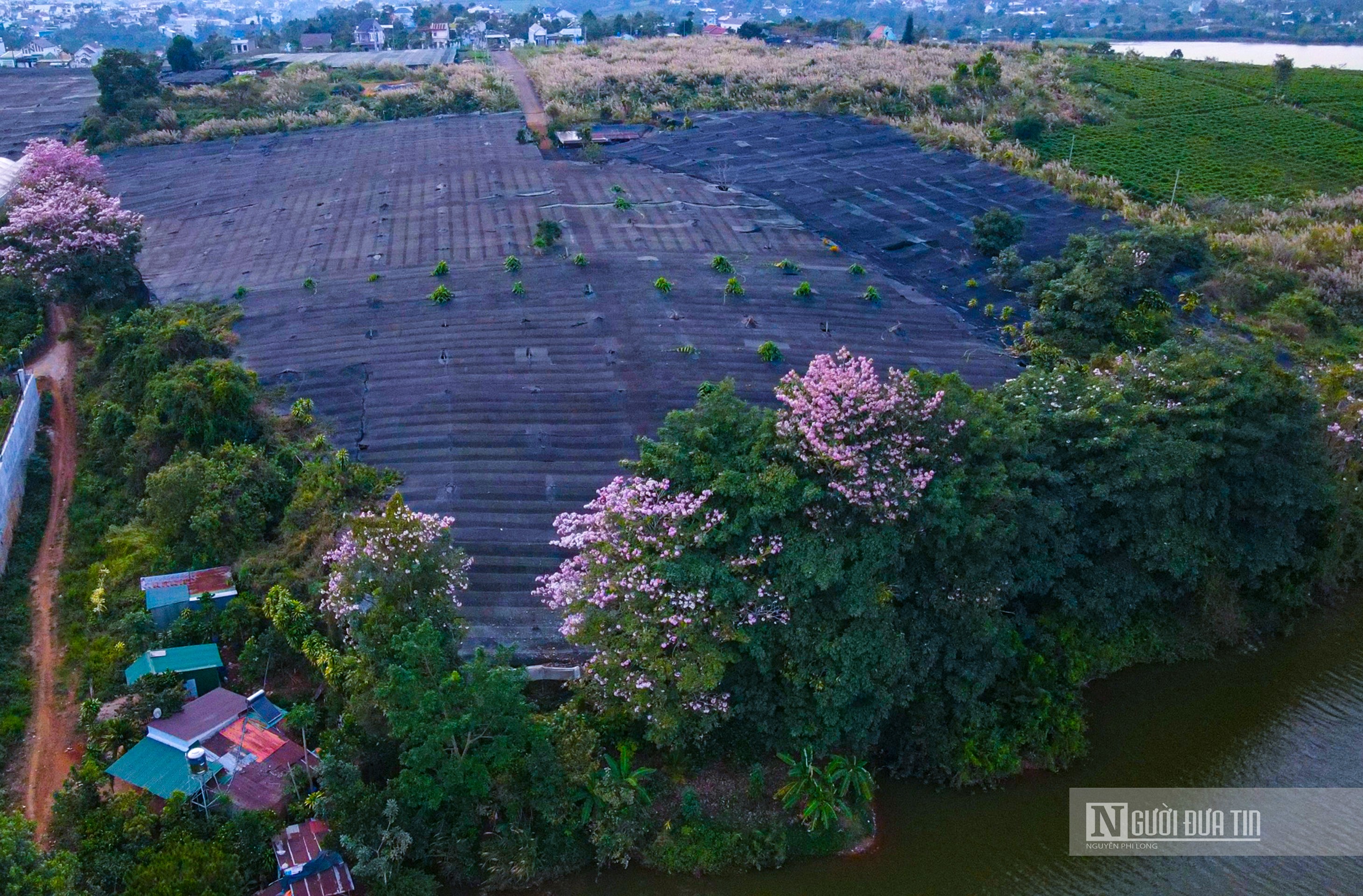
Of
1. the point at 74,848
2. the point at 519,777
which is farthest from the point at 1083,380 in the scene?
the point at 74,848

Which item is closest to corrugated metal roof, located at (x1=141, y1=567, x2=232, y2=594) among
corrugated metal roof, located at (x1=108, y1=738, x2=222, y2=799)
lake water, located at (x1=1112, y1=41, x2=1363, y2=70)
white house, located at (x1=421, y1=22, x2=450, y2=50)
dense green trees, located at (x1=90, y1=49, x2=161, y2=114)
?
corrugated metal roof, located at (x1=108, y1=738, x2=222, y2=799)

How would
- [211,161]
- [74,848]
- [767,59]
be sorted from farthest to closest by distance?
1. [767,59]
2. [211,161]
3. [74,848]

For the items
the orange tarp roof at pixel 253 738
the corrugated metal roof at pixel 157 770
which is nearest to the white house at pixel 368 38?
the orange tarp roof at pixel 253 738

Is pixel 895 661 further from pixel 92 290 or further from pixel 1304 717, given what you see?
pixel 92 290

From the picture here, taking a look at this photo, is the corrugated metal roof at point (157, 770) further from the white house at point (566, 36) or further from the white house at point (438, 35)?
the white house at point (566, 36)

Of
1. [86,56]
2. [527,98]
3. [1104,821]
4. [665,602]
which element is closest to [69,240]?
[665,602]

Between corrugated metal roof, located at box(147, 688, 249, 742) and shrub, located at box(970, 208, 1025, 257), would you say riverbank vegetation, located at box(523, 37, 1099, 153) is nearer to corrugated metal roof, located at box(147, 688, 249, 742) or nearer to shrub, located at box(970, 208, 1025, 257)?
shrub, located at box(970, 208, 1025, 257)

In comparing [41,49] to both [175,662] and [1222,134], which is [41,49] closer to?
[175,662]

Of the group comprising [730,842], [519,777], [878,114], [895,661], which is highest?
[878,114]
